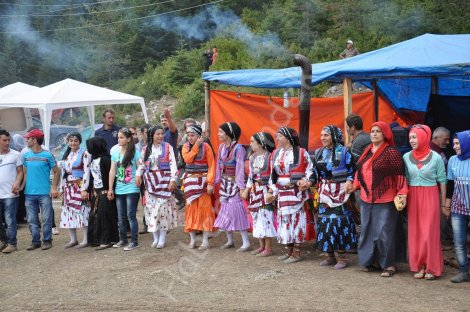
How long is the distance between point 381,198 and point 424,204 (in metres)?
0.43

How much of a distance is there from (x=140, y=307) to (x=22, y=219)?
600cm

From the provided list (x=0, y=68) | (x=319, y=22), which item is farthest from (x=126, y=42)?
(x=319, y=22)

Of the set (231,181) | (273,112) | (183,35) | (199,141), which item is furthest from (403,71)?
(183,35)

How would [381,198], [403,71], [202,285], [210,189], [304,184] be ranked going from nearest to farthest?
[381,198], [202,285], [304,184], [403,71], [210,189]

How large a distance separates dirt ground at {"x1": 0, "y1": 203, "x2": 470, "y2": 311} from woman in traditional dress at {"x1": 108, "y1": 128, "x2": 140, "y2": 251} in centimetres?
42

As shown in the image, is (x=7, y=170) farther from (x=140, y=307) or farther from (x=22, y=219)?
(x=140, y=307)

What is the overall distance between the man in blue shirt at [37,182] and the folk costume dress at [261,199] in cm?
292

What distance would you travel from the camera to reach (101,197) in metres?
8.68

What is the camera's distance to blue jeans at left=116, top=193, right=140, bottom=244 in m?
8.39

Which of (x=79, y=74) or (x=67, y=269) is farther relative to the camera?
(x=79, y=74)

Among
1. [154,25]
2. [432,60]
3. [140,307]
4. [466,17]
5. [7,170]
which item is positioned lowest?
[140,307]

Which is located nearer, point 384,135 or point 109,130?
point 384,135

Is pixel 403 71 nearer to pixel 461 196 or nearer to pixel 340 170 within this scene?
pixel 340 170

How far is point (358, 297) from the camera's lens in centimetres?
591
